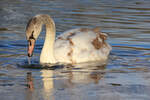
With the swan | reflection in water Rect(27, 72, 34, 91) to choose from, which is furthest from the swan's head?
reflection in water Rect(27, 72, 34, 91)

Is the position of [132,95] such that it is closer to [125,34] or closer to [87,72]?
[87,72]

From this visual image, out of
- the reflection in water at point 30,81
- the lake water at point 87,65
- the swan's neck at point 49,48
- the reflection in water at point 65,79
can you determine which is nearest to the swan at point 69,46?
the swan's neck at point 49,48

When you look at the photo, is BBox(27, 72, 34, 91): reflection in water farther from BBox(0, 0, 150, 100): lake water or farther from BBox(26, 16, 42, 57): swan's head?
BBox(26, 16, 42, 57): swan's head

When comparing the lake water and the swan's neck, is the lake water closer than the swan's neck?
Yes

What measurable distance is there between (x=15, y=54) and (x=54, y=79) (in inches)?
113

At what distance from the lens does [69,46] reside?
34.9 feet

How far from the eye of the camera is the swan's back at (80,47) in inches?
415

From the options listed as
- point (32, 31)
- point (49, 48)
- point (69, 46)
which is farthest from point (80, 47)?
point (32, 31)

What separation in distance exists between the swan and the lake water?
0.33 m

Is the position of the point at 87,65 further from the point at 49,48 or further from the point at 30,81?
the point at 30,81

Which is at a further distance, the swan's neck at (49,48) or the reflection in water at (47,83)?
the swan's neck at (49,48)

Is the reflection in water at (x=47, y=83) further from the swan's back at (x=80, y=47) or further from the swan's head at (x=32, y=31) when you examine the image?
the swan's back at (x=80, y=47)

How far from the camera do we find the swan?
10344 mm

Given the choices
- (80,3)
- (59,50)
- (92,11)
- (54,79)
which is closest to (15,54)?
(59,50)
